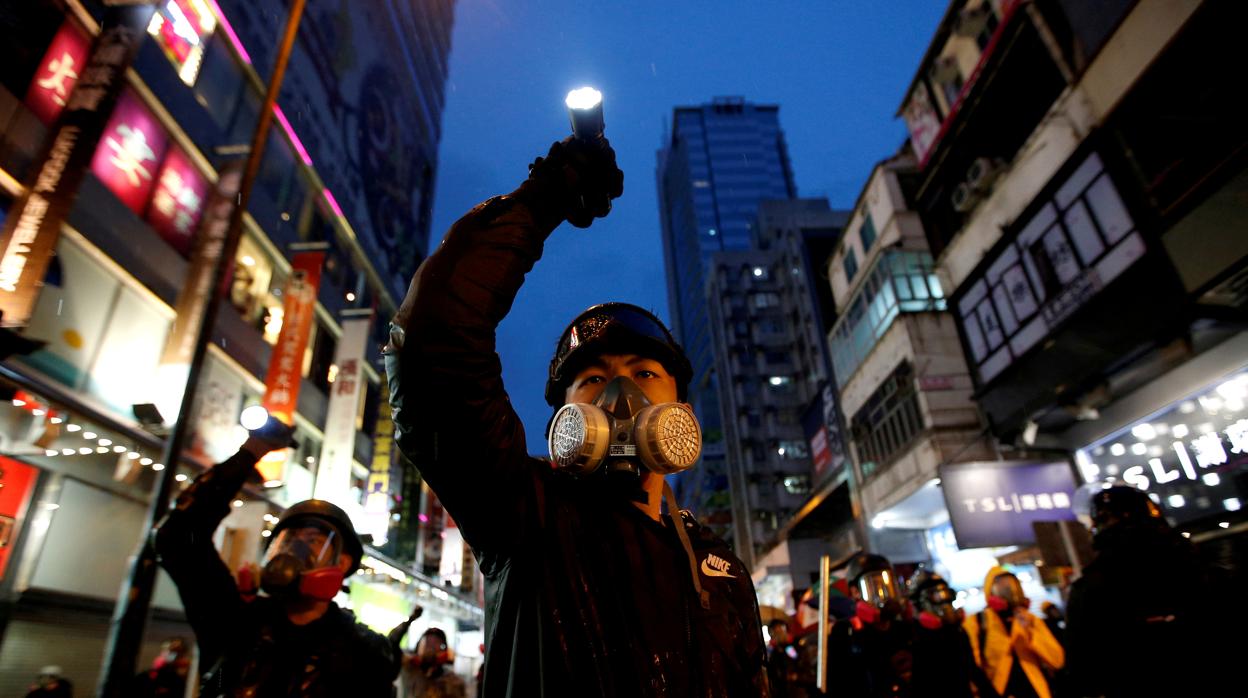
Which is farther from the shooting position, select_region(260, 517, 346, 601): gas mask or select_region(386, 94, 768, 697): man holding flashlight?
select_region(260, 517, 346, 601): gas mask

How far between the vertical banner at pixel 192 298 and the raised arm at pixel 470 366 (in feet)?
35.1

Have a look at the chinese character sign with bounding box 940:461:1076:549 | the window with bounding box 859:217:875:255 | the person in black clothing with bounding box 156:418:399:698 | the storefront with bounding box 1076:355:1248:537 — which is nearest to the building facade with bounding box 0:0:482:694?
the person in black clothing with bounding box 156:418:399:698

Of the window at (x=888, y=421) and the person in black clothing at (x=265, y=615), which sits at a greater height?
the window at (x=888, y=421)

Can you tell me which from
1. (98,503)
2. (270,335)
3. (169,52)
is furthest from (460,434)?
(270,335)

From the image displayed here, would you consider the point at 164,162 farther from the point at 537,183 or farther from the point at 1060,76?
the point at 1060,76

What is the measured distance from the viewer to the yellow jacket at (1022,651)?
7.02 m

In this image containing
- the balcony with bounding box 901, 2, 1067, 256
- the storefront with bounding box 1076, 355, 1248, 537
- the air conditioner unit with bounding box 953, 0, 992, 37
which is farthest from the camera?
the air conditioner unit with bounding box 953, 0, 992, 37

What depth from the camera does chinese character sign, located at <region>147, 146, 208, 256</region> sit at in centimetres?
1210

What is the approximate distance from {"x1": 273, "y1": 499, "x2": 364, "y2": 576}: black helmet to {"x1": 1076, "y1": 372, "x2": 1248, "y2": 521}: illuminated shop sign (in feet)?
40.1

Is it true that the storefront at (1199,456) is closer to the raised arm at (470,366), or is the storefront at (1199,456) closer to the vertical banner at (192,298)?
the raised arm at (470,366)

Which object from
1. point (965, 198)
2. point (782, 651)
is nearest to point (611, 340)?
point (782, 651)

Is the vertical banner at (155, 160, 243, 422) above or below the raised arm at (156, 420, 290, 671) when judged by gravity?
above

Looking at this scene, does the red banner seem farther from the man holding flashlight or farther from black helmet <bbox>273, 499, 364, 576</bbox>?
the man holding flashlight

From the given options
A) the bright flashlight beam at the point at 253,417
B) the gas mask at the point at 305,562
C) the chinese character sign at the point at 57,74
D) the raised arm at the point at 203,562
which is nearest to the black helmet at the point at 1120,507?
the gas mask at the point at 305,562
